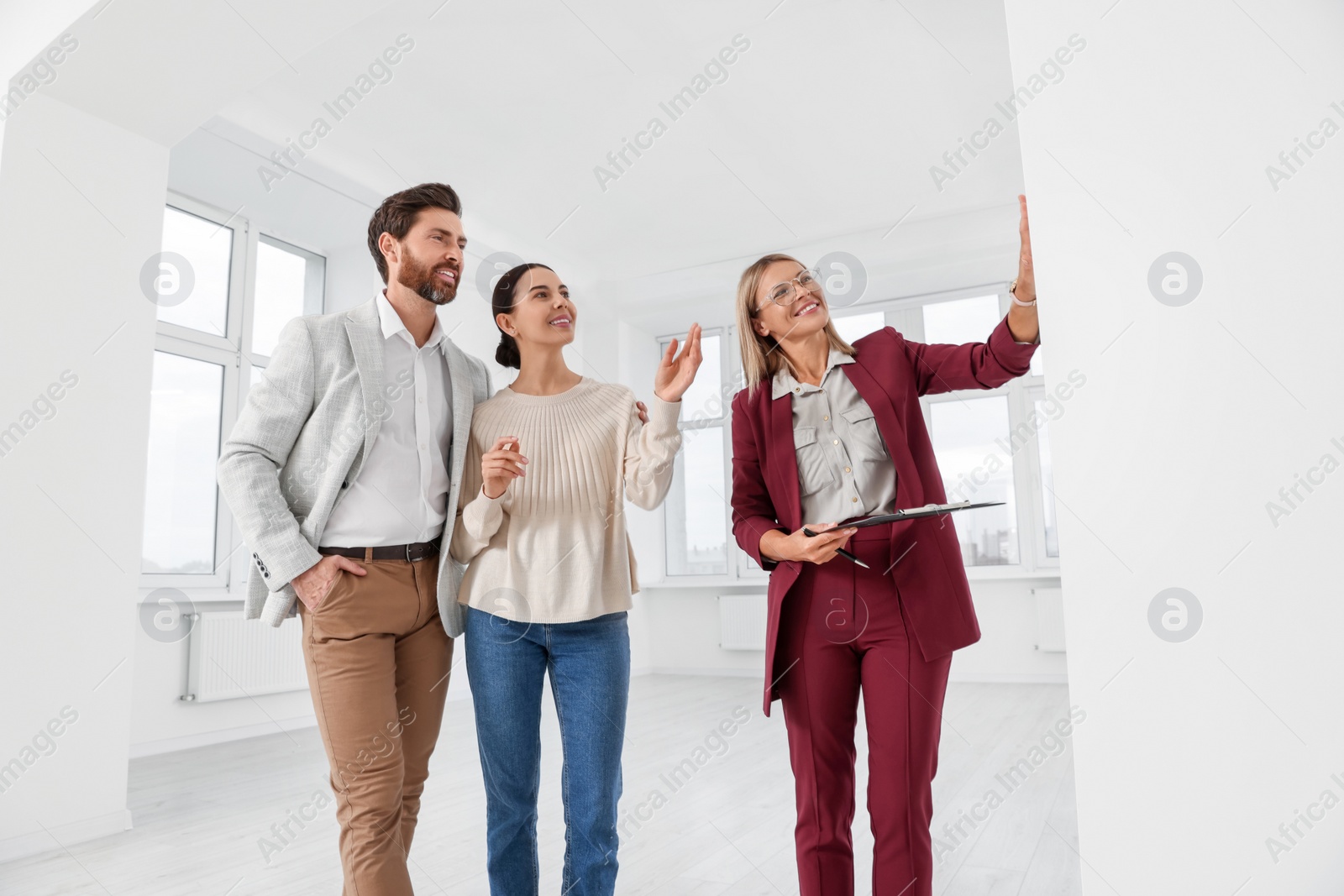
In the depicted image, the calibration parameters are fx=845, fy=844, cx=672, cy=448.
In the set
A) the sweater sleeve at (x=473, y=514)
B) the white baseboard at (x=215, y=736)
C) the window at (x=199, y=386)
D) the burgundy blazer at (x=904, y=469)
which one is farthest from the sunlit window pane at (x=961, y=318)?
the sweater sleeve at (x=473, y=514)

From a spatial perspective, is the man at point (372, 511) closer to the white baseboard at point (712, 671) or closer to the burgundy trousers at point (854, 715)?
the burgundy trousers at point (854, 715)

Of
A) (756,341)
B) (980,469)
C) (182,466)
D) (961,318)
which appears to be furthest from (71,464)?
(961,318)

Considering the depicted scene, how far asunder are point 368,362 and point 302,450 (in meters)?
0.21

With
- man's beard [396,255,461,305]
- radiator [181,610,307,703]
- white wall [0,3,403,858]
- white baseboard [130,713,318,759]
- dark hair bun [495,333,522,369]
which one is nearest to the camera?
man's beard [396,255,461,305]

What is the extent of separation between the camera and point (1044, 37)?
3.40 ft

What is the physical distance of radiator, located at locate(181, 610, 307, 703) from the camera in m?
4.28

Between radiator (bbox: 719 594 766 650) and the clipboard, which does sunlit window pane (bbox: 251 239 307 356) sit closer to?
radiator (bbox: 719 594 766 650)

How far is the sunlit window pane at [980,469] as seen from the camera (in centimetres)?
653

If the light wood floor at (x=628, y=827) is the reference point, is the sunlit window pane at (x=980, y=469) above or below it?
above

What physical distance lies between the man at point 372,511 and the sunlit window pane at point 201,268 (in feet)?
11.7

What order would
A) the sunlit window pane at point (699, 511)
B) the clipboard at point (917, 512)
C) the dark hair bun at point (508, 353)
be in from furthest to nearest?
the sunlit window pane at point (699, 511)
the dark hair bun at point (508, 353)
the clipboard at point (917, 512)

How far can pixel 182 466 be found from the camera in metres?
4.66

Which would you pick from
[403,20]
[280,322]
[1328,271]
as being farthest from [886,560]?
[280,322]

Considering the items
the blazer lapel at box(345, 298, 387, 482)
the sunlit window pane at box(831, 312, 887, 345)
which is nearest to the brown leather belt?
the blazer lapel at box(345, 298, 387, 482)
